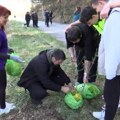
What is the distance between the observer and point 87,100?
4.73 m

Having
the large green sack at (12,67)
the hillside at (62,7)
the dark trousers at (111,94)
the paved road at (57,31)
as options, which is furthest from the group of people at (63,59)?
the hillside at (62,7)

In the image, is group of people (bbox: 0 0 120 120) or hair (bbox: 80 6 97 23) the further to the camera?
hair (bbox: 80 6 97 23)

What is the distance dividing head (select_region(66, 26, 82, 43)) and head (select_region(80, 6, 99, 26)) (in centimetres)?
16

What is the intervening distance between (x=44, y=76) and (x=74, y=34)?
2.26ft

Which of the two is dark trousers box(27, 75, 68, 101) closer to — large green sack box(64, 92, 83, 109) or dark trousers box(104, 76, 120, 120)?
large green sack box(64, 92, 83, 109)

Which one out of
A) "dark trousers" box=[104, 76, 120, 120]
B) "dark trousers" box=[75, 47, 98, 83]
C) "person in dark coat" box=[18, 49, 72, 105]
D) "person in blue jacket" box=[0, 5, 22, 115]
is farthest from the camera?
"dark trousers" box=[75, 47, 98, 83]

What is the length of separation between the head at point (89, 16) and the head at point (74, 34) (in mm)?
156

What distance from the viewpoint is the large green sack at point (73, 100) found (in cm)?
439

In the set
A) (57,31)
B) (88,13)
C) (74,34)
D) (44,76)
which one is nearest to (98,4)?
(88,13)

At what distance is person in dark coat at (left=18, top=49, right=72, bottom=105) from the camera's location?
175 inches

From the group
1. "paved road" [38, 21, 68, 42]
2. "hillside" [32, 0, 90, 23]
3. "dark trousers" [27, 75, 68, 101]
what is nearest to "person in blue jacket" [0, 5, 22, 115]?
"dark trousers" [27, 75, 68, 101]

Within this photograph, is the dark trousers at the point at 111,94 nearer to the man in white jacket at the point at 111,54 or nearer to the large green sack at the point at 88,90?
the man in white jacket at the point at 111,54

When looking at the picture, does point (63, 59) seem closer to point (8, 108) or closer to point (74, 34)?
point (74, 34)

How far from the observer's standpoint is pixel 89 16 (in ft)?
14.5
